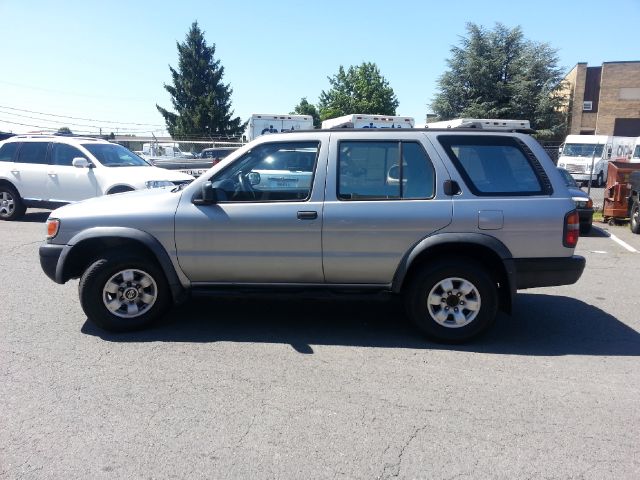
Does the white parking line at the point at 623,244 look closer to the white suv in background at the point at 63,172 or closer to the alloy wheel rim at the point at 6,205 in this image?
the white suv in background at the point at 63,172

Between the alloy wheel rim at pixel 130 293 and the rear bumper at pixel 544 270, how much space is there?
10.8 feet

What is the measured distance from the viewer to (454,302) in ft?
15.2

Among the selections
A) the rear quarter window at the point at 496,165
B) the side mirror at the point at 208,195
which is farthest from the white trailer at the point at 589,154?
the side mirror at the point at 208,195

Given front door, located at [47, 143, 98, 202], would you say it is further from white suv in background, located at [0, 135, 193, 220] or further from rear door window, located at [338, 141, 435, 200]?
rear door window, located at [338, 141, 435, 200]

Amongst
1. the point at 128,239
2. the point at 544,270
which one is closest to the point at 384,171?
the point at 544,270

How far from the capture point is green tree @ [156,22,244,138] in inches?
2010

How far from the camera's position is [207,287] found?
4.84 metres

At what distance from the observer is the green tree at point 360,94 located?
5384 cm

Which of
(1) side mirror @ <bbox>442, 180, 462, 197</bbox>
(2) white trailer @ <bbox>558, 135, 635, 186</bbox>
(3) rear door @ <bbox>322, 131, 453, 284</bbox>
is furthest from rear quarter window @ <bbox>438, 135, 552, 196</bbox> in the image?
(2) white trailer @ <bbox>558, 135, 635, 186</bbox>

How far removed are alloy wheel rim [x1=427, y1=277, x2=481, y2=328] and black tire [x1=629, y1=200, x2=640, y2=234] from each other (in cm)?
868

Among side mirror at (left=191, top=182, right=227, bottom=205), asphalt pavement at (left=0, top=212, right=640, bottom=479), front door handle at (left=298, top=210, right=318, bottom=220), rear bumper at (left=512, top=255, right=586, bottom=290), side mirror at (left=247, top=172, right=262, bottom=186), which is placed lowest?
asphalt pavement at (left=0, top=212, right=640, bottom=479)

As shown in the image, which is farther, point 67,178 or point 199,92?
point 199,92

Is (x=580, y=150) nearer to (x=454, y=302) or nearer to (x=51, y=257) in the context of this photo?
(x=454, y=302)

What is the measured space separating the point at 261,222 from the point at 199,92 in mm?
50596
